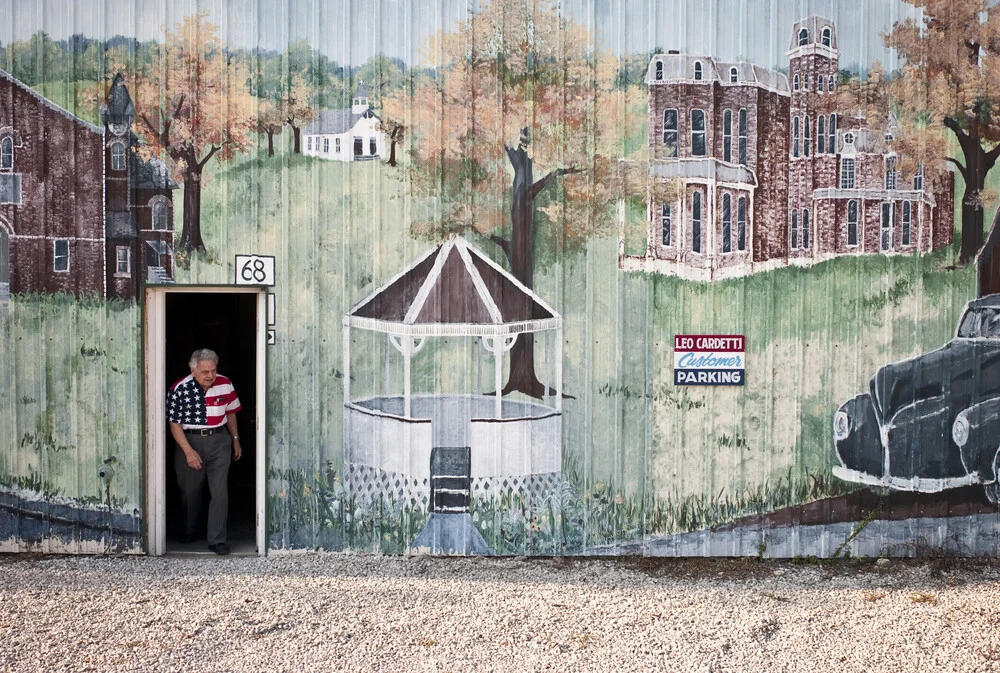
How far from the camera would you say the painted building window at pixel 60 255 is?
265 inches

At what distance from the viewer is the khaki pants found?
6934 mm

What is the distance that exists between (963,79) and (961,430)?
2793mm

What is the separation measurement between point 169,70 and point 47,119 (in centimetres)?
103

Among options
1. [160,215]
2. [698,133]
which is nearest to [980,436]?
[698,133]

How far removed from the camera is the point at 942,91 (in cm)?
684

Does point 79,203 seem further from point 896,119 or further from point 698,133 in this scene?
point 896,119

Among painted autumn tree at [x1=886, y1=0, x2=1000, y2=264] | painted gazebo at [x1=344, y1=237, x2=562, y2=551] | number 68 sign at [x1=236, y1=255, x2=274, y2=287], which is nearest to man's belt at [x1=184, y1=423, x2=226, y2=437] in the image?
painted gazebo at [x1=344, y1=237, x2=562, y2=551]

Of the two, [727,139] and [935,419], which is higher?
[727,139]

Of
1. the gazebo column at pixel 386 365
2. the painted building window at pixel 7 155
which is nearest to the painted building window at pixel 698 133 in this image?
the gazebo column at pixel 386 365

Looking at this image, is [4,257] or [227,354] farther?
[227,354]

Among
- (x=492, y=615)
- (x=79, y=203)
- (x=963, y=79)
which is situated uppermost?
(x=963, y=79)

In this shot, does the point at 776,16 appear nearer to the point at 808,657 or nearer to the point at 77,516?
the point at 808,657

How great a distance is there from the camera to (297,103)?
6.70 m

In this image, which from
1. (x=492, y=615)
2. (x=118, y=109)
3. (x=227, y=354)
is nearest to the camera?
(x=492, y=615)
